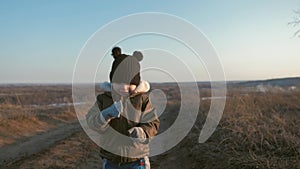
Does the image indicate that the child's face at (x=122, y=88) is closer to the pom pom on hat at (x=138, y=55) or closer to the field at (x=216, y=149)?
the pom pom on hat at (x=138, y=55)

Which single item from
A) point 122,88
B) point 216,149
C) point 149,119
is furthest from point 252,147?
point 122,88

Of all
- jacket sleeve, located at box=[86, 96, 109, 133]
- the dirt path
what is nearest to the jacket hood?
jacket sleeve, located at box=[86, 96, 109, 133]

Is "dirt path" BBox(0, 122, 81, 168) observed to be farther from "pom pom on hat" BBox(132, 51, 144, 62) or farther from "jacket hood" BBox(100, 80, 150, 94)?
"pom pom on hat" BBox(132, 51, 144, 62)

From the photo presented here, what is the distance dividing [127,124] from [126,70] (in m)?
0.45

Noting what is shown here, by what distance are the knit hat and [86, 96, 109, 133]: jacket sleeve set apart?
10.2 inches

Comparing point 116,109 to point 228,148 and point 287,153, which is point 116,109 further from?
point 228,148

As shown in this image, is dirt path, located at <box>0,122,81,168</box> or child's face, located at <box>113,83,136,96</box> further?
dirt path, located at <box>0,122,81,168</box>

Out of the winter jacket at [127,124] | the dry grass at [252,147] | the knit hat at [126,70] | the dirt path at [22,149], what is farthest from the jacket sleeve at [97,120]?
the dirt path at [22,149]

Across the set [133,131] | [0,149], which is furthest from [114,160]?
[0,149]

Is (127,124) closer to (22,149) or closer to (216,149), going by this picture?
(216,149)

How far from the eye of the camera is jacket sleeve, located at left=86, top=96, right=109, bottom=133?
2.51 metres

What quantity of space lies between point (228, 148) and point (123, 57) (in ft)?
14.8

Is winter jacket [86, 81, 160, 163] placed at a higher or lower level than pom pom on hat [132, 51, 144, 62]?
lower

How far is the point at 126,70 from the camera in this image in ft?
8.80
